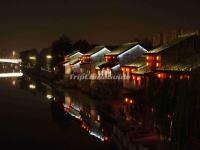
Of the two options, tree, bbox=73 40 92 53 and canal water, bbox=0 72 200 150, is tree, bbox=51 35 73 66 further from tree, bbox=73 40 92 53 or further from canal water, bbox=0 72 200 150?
canal water, bbox=0 72 200 150

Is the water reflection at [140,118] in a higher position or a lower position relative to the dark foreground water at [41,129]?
higher

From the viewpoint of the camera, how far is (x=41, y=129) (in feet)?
85.0

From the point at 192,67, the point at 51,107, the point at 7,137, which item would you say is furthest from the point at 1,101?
the point at 192,67

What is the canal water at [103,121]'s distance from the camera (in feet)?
44.7

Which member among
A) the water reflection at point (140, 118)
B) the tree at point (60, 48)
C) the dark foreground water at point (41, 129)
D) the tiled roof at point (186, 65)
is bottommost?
the dark foreground water at point (41, 129)

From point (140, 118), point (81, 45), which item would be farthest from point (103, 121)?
point (81, 45)

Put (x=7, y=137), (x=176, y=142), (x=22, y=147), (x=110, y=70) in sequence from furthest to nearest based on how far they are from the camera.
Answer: (x=110, y=70) < (x=7, y=137) < (x=22, y=147) < (x=176, y=142)

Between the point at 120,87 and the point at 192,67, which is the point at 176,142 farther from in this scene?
the point at 120,87

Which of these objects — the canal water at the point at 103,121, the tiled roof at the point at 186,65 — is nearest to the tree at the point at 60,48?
the canal water at the point at 103,121

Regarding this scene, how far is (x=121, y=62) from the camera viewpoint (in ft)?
120

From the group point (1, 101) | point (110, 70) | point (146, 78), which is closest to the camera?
point (146, 78)

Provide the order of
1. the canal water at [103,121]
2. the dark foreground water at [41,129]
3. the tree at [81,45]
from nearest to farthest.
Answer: the canal water at [103,121]
the dark foreground water at [41,129]
the tree at [81,45]

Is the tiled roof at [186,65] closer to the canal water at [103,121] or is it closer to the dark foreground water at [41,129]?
the canal water at [103,121]

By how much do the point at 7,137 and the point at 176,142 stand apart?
1432 cm
